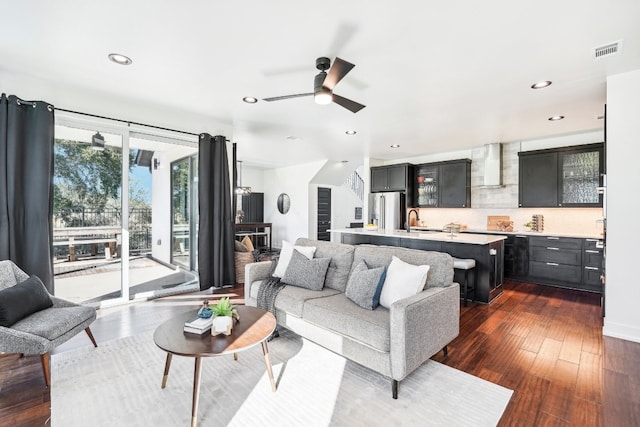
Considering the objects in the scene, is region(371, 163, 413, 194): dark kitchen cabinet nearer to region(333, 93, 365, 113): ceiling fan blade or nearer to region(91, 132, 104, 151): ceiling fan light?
region(333, 93, 365, 113): ceiling fan blade

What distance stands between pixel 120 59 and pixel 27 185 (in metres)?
1.65

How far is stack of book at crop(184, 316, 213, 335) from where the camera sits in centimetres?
209

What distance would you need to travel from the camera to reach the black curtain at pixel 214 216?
4.61 m

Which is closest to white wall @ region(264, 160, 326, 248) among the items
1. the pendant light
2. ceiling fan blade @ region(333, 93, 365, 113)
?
the pendant light

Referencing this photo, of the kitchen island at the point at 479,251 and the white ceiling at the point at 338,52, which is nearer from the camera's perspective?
the white ceiling at the point at 338,52

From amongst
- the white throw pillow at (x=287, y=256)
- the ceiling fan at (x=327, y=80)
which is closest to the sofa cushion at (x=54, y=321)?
the white throw pillow at (x=287, y=256)

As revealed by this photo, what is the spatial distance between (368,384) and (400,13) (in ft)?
8.66

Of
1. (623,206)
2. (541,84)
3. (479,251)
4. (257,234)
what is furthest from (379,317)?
(257,234)

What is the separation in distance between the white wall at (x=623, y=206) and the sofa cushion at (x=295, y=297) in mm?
2844

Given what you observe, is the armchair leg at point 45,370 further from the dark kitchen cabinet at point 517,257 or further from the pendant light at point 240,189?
the dark kitchen cabinet at point 517,257

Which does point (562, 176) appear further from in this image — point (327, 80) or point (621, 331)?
point (327, 80)

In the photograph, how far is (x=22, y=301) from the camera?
238 cm

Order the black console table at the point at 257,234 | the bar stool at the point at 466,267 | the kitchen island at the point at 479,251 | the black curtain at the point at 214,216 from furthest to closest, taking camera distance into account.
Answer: the black console table at the point at 257,234 → the black curtain at the point at 214,216 → the kitchen island at the point at 479,251 → the bar stool at the point at 466,267

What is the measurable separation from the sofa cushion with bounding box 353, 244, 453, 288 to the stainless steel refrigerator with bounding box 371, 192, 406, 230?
4294mm
